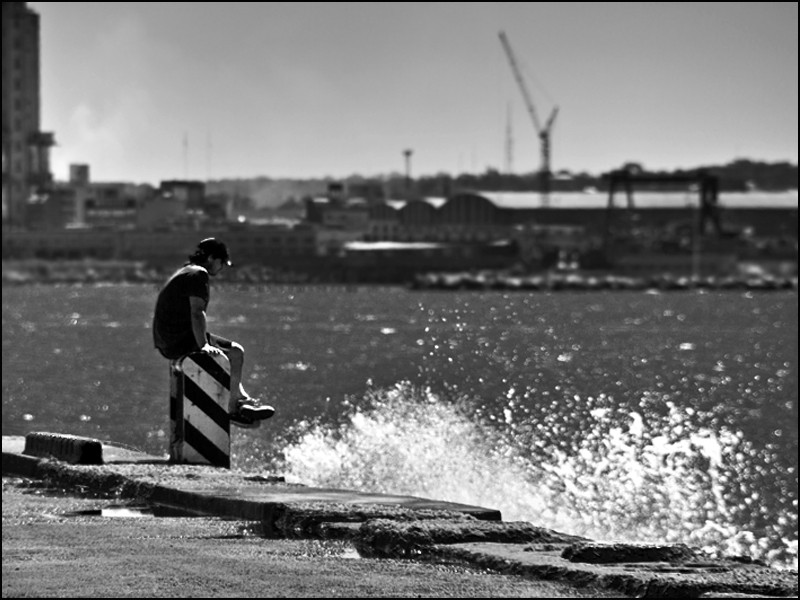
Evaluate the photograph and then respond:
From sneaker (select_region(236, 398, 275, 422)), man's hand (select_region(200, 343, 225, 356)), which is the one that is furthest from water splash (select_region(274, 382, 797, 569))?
man's hand (select_region(200, 343, 225, 356))

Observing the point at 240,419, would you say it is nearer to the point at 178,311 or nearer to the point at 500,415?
the point at 178,311

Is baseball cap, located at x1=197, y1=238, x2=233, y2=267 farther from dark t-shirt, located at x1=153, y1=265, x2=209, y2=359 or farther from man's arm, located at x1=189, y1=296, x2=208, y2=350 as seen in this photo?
man's arm, located at x1=189, y1=296, x2=208, y2=350

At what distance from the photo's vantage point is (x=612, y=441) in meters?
38.4

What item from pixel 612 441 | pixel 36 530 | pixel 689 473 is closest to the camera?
pixel 36 530

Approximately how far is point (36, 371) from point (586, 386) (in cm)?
1437

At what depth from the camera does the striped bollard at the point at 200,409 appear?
1112 cm

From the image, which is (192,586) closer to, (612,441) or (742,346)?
(612,441)

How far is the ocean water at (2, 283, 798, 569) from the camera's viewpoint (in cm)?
1692

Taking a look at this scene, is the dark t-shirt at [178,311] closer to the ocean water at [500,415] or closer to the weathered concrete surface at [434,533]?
the weathered concrete surface at [434,533]

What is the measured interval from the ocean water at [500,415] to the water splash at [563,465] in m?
0.04

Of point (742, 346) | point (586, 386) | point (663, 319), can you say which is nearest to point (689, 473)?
point (586, 386)

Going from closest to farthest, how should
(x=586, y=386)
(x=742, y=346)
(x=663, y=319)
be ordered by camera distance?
(x=586, y=386) < (x=742, y=346) < (x=663, y=319)

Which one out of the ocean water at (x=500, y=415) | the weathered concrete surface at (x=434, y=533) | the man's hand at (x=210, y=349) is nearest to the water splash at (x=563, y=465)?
the ocean water at (x=500, y=415)

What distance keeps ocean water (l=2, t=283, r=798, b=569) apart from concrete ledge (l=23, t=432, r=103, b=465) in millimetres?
2969
